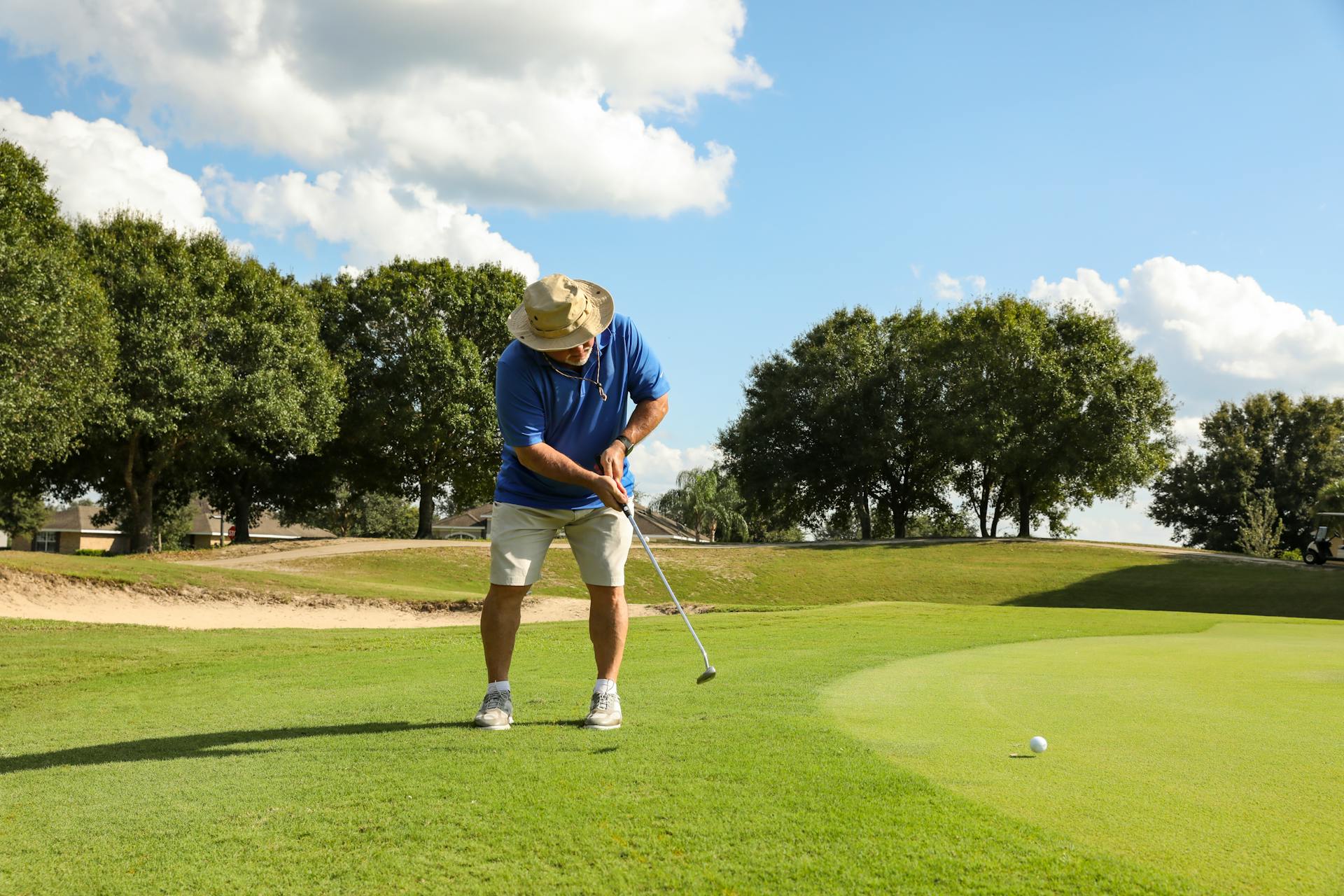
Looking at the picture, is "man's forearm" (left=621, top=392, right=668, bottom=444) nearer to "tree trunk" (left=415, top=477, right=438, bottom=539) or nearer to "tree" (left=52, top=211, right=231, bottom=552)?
"tree" (left=52, top=211, right=231, bottom=552)

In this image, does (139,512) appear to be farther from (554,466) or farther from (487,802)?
(487,802)

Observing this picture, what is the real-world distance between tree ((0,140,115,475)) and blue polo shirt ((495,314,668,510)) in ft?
79.3

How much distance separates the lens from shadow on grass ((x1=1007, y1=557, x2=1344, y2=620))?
3038 cm

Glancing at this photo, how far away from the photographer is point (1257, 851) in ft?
9.43

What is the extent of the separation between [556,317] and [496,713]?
2075 millimetres

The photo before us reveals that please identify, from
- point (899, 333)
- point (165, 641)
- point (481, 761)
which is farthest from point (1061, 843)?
point (899, 333)

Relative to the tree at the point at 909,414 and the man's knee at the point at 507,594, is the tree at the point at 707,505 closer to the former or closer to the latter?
the tree at the point at 909,414

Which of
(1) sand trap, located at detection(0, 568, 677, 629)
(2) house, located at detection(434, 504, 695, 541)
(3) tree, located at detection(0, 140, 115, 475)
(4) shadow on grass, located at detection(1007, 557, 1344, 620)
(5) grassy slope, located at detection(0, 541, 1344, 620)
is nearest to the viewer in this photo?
(1) sand trap, located at detection(0, 568, 677, 629)

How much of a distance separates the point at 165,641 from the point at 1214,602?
3044 centimetres

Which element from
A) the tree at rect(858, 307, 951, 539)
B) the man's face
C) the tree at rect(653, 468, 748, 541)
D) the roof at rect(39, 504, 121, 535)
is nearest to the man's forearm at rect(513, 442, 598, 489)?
the man's face

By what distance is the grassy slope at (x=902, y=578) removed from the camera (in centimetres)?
3006

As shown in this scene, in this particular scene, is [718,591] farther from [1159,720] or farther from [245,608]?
[1159,720]

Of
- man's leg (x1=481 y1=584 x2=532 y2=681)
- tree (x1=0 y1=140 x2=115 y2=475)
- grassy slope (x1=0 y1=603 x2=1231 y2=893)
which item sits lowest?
grassy slope (x1=0 y1=603 x2=1231 y2=893)

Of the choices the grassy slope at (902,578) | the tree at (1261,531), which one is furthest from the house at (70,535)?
→ the tree at (1261,531)
